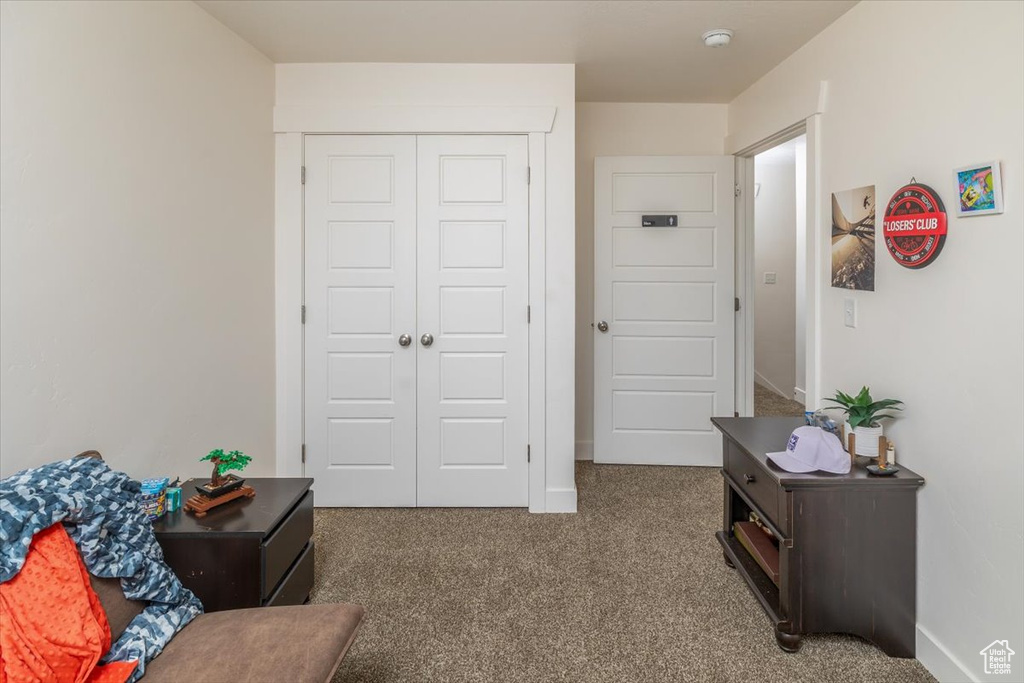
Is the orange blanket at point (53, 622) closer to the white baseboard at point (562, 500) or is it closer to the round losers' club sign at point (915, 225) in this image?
the white baseboard at point (562, 500)

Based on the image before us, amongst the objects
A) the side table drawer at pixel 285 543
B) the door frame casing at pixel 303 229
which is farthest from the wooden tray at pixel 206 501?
the door frame casing at pixel 303 229

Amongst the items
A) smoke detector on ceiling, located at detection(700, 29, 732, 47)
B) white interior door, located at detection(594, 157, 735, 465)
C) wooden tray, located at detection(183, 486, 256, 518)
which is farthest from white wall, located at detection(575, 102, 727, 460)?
wooden tray, located at detection(183, 486, 256, 518)

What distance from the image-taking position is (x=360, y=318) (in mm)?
3199

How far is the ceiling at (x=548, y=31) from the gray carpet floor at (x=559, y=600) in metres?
2.49

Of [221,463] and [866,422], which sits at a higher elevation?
[866,422]

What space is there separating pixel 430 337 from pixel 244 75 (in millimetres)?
1626

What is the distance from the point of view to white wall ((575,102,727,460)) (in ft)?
12.8

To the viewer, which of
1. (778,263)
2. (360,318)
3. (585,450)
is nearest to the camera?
(360,318)

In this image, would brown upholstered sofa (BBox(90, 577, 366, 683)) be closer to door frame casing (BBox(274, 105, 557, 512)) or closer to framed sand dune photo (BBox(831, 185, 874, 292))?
door frame casing (BBox(274, 105, 557, 512))

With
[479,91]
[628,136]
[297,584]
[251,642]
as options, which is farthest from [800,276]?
[251,642]

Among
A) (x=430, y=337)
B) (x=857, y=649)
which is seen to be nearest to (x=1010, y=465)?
(x=857, y=649)

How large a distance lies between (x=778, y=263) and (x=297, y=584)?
5567 mm

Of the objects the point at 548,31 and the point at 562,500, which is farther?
the point at 562,500

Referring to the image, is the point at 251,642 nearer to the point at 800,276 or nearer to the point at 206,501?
the point at 206,501
